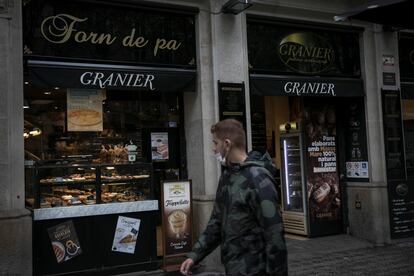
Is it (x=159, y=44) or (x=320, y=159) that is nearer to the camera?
→ (x=159, y=44)

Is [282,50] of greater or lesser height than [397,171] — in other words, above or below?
above

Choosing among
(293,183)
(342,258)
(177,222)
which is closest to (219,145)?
(177,222)

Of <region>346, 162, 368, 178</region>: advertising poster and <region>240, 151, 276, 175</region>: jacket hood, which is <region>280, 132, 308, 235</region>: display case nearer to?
<region>346, 162, 368, 178</region>: advertising poster

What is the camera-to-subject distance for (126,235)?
7680 millimetres

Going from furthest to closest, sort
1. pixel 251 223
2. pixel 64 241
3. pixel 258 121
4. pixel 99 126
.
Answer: pixel 258 121
pixel 99 126
pixel 64 241
pixel 251 223

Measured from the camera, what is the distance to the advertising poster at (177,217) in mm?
7934

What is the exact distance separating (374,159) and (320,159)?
1.10m

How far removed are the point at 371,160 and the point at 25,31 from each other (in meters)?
6.79

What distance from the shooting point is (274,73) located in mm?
9242

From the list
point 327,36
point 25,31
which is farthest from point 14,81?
point 327,36

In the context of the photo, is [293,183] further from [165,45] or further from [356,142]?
[165,45]

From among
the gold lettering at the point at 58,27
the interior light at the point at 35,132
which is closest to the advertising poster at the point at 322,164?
the gold lettering at the point at 58,27

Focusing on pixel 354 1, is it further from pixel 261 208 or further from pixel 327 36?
pixel 261 208

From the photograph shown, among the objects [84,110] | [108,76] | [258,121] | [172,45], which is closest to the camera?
[108,76]
